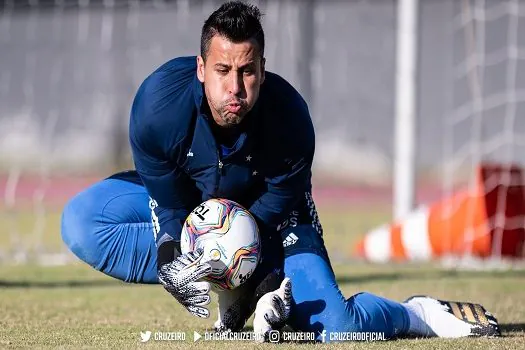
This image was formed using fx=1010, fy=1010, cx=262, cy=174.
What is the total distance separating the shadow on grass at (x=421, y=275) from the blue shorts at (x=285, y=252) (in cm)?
291

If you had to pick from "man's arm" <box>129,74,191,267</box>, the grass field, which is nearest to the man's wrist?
"man's arm" <box>129,74,191,267</box>

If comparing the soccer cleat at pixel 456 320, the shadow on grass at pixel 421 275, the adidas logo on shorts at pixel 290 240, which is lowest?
the shadow on grass at pixel 421 275

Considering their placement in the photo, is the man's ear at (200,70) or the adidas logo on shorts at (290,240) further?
the adidas logo on shorts at (290,240)

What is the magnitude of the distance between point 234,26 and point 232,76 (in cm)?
24

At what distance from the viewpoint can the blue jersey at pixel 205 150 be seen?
200 inches

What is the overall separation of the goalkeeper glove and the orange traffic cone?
6.14 m

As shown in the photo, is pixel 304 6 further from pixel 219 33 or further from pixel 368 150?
pixel 219 33

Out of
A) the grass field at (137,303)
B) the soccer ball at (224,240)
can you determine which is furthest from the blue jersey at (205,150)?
the grass field at (137,303)

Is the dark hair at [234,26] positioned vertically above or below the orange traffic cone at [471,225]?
above

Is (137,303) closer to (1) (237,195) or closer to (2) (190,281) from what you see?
(1) (237,195)

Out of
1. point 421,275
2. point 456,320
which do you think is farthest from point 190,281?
point 421,275

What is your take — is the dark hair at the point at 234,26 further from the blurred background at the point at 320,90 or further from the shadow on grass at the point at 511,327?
the blurred background at the point at 320,90

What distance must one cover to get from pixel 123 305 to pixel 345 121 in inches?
401

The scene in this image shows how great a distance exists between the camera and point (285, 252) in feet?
18.6
